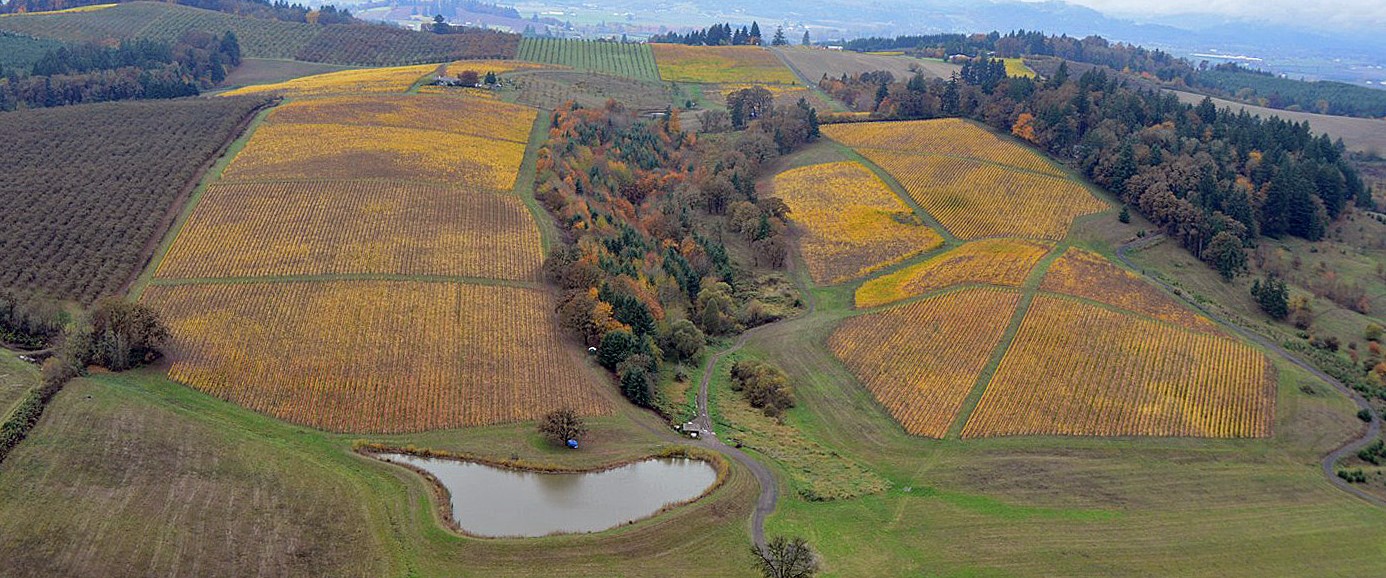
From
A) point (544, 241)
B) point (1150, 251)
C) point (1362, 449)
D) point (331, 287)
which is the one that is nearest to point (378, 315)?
point (331, 287)

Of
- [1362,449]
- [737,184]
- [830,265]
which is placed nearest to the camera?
[1362,449]

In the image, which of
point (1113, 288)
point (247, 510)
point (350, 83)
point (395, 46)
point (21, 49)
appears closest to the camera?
point (247, 510)

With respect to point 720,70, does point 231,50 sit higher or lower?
lower

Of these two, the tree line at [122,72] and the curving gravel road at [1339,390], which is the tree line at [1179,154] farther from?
the tree line at [122,72]

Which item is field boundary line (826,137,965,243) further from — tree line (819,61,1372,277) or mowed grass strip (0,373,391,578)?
mowed grass strip (0,373,391,578)

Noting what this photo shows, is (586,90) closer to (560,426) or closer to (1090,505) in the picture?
(560,426)

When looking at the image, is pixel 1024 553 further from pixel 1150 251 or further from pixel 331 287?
pixel 1150 251

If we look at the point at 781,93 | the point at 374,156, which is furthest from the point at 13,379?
the point at 781,93
